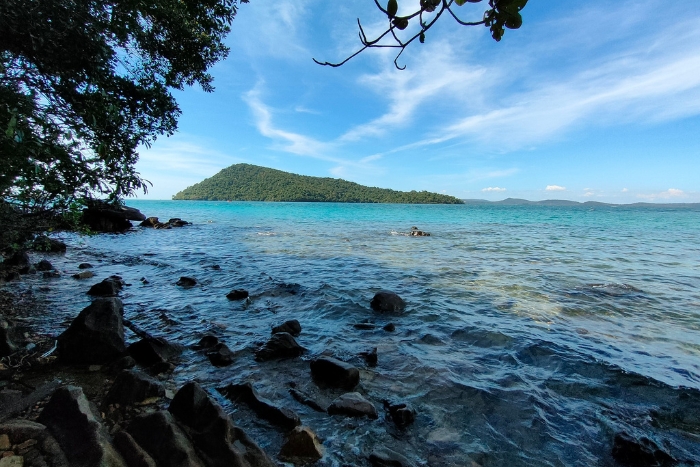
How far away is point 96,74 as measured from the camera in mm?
6340

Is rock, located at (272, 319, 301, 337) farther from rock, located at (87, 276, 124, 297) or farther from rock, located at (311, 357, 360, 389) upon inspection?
rock, located at (87, 276, 124, 297)

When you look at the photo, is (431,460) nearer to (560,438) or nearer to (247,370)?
(560,438)

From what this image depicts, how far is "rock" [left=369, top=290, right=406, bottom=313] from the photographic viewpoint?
356 inches

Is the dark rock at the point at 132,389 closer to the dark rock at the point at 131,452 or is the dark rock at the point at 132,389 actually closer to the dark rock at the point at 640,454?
the dark rock at the point at 131,452

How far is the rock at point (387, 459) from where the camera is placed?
141 inches

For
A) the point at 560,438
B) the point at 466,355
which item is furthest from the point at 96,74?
the point at 560,438

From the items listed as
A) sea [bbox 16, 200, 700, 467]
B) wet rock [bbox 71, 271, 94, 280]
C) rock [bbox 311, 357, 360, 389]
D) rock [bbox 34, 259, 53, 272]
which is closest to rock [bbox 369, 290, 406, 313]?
sea [bbox 16, 200, 700, 467]

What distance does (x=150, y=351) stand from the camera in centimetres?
568

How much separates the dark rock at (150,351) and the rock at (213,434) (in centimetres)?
219

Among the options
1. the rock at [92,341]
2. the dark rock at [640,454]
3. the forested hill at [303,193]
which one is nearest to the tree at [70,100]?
the rock at [92,341]

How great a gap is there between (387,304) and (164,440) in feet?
21.5

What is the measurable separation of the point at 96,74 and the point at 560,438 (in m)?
9.83

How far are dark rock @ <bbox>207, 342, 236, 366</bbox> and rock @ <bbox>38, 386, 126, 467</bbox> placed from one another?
8.25 feet

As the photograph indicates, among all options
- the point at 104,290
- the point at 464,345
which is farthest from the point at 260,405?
the point at 104,290
